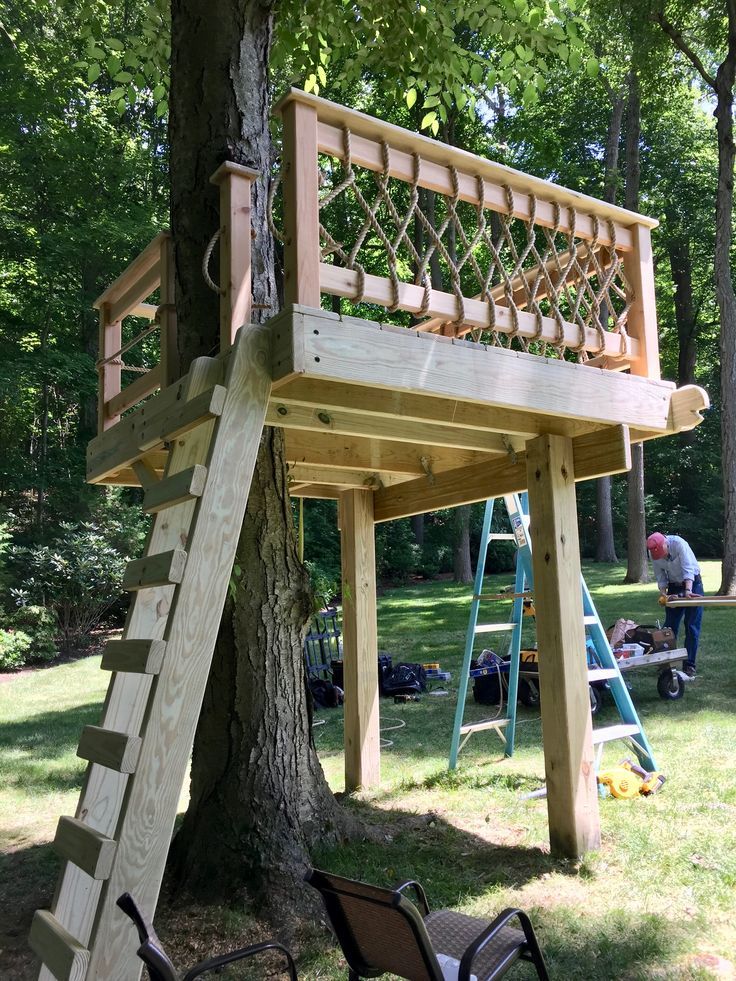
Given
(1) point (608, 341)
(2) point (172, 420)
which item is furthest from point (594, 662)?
(2) point (172, 420)

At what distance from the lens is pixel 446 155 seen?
361cm

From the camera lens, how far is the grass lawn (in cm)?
340

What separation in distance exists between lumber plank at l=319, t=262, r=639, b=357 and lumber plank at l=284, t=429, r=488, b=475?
1488 millimetres

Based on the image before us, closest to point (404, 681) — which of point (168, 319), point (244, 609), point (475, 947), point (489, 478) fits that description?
point (489, 478)

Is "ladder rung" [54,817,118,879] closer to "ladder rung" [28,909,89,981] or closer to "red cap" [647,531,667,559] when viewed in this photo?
"ladder rung" [28,909,89,981]

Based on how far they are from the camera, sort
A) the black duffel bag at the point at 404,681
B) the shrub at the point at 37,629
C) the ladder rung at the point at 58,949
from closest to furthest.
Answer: the ladder rung at the point at 58,949 → the black duffel bag at the point at 404,681 → the shrub at the point at 37,629

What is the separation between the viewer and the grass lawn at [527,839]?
11.1 feet

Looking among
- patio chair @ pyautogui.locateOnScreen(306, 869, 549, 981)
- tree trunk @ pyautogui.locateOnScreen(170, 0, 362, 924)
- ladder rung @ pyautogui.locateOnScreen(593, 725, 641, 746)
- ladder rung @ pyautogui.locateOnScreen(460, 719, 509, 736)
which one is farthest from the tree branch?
patio chair @ pyautogui.locateOnScreen(306, 869, 549, 981)

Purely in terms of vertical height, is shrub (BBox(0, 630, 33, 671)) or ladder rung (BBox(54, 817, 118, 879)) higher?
ladder rung (BBox(54, 817, 118, 879))

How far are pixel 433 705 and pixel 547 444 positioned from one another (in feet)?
16.4

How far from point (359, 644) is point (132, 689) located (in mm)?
3193

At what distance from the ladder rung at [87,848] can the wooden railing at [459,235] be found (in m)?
2.02

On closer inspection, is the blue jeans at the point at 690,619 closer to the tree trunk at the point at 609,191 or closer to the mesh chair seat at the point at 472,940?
the mesh chair seat at the point at 472,940

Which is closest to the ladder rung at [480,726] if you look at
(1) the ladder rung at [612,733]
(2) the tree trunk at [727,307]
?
(1) the ladder rung at [612,733]
